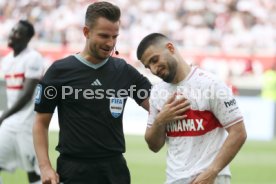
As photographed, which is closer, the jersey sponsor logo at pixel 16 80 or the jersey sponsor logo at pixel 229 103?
the jersey sponsor logo at pixel 229 103

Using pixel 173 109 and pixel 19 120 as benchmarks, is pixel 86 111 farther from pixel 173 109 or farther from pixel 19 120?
pixel 19 120

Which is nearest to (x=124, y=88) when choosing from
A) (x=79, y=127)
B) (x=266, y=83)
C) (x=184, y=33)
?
(x=79, y=127)

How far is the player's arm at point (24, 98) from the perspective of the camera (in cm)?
789

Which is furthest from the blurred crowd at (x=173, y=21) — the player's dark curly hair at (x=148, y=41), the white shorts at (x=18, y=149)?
the player's dark curly hair at (x=148, y=41)

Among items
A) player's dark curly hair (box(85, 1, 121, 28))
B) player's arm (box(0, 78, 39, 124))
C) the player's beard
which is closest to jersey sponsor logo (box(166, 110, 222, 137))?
the player's beard

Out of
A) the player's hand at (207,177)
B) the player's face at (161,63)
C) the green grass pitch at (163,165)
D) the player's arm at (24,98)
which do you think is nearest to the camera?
the player's hand at (207,177)

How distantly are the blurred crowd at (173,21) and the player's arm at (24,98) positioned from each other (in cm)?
1420

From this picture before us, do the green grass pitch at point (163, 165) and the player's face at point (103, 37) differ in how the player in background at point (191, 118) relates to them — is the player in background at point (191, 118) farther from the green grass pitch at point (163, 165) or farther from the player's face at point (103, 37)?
the green grass pitch at point (163, 165)

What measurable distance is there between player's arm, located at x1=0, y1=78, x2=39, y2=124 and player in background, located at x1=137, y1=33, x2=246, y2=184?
3420 millimetres

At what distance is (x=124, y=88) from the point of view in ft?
16.4

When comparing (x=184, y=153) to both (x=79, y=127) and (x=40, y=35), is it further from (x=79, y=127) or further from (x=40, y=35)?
(x=40, y=35)

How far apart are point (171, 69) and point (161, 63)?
77mm

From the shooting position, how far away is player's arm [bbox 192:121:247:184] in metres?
4.46

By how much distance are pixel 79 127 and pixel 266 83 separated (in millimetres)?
15501
